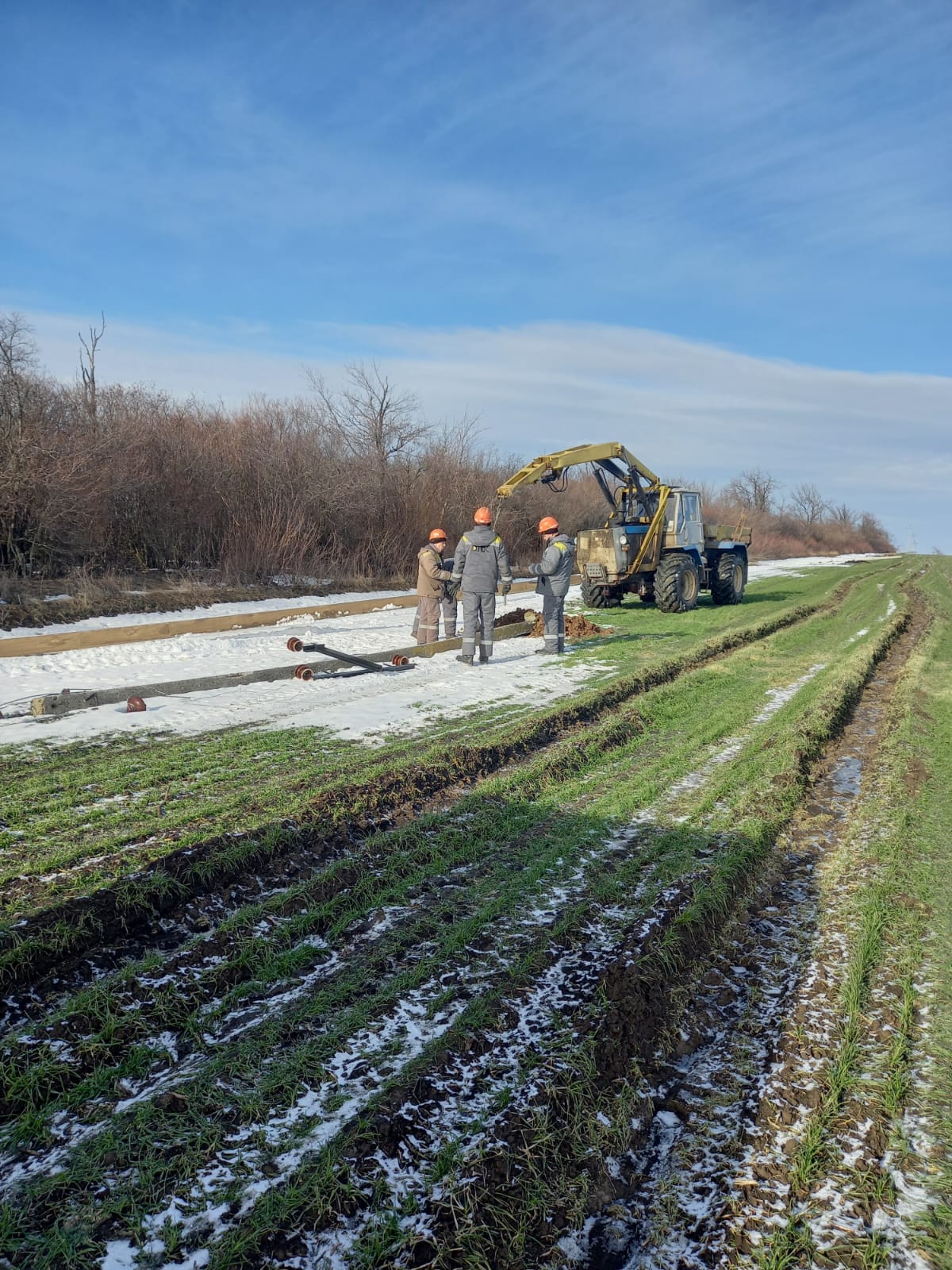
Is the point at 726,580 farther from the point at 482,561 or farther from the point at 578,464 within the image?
the point at 482,561

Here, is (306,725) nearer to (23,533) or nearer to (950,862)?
(950,862)

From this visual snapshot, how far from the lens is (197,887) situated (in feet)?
15.0

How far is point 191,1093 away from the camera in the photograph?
2975 mm

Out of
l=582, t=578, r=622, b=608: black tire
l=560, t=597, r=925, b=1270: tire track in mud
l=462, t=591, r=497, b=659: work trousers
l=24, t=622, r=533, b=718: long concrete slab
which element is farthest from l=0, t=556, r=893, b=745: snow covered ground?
l=582, t=578, r=622, b=608: black tire

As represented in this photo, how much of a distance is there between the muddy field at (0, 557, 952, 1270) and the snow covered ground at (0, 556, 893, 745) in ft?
4.43

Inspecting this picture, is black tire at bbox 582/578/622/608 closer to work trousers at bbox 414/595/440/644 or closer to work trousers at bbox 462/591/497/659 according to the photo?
work trousers at bbox 414/595/440/644

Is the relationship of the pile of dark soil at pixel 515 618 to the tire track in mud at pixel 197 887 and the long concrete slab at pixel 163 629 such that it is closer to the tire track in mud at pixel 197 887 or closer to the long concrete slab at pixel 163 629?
the long concrete slab at pixel 163 629

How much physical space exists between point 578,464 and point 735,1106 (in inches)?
617

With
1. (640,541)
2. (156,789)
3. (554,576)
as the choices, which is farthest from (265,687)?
(640,541)

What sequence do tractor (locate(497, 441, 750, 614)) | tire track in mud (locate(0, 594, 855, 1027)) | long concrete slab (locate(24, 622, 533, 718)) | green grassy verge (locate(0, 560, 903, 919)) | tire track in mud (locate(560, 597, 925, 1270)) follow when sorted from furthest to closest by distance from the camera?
tractor (locate(497, 441, 750, 614)) < long concrete slab (locate(24, 622, 533, 718)) < green grassy verge (locate(0, 560, 903, 919)) < tire track in mud (locate(0, 594, 855, 1027)) < tire track in mud (locate(560, 597, 925, 1270))

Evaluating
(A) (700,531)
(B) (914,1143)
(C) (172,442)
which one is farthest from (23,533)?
(B) (914,1143)

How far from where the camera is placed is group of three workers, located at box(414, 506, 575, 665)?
11.5m

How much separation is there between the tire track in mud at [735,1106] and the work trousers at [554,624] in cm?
814

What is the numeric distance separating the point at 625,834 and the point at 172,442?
21.6 meters
